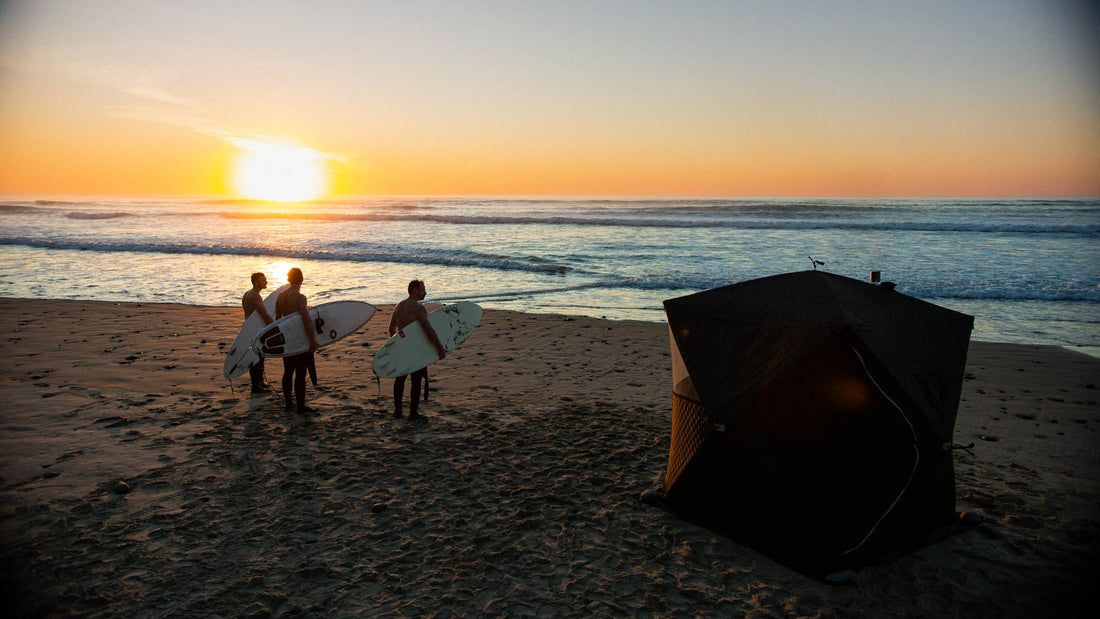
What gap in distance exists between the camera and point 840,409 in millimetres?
4070

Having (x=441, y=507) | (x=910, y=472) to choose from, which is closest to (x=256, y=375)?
(x=441, y=507)

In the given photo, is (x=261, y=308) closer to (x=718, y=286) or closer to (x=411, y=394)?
(x=411, y=394)

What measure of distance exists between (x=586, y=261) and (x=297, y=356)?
61.7ft

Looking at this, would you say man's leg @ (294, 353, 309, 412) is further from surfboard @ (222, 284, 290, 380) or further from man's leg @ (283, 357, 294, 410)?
surfboard @ (222, 284, 290, 380)

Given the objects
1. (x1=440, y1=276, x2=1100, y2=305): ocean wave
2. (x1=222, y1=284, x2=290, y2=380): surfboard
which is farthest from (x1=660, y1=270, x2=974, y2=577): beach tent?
(x1=440, y1=276, x2=1100, y2=305): ocean wave

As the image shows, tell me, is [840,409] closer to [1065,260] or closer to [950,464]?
[950,464]

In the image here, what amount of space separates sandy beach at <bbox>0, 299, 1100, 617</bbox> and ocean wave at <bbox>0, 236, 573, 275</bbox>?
608 inches

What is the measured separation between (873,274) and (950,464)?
158 centimetres

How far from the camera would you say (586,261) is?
25234 mm


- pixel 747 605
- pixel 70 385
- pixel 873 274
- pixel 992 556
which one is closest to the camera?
pixel 747 605

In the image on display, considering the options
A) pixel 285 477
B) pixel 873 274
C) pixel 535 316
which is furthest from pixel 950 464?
pixel 535 316

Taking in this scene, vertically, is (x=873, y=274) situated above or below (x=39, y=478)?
above

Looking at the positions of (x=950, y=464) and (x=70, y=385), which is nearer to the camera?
(x=950, y=464)

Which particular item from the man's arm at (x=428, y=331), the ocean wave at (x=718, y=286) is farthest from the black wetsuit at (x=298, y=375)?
the ocean wave at (x=718, y=286)
